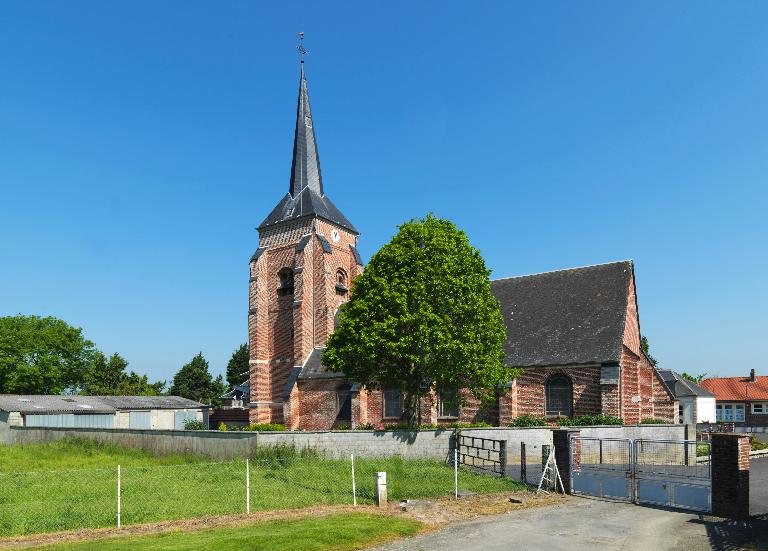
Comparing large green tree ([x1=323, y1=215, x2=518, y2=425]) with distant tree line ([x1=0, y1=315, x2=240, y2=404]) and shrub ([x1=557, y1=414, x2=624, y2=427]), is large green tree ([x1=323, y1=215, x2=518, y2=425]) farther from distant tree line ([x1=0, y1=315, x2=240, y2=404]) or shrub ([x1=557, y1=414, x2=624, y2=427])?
distant tree line ([x1=0, y1=315, x2=240, y2=404])

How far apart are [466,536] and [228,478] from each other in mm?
9516

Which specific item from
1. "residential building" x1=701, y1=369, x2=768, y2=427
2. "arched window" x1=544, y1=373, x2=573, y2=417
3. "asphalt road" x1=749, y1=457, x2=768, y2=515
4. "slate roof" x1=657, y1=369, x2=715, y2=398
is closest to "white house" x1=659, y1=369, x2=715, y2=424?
"slate roof" x1=657, y1=369, x2=715, y2=398

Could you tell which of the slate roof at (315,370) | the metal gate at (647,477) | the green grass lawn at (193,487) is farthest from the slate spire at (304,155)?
the metal gate at (647,477)

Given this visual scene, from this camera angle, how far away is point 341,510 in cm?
1648

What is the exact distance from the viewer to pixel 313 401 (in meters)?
43.6

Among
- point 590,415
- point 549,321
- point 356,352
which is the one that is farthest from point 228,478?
point 549,321

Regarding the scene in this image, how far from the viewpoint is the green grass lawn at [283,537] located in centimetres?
1242

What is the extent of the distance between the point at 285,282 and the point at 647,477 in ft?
108

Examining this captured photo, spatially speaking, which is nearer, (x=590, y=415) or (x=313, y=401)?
(x=590, y=415)

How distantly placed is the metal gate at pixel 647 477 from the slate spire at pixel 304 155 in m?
32.2

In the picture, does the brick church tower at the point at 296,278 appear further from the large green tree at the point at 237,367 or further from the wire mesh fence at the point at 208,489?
the large green tree at the point at 237,367

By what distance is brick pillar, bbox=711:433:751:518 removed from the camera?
635 inches

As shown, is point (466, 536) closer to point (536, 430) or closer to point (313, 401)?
point (536, 430)

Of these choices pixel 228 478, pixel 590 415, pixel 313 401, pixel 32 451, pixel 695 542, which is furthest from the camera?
pixel 313 401
